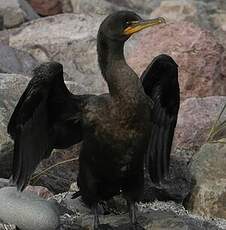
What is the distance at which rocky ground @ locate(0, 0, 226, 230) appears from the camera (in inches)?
240

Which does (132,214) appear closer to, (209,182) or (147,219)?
(147,219)

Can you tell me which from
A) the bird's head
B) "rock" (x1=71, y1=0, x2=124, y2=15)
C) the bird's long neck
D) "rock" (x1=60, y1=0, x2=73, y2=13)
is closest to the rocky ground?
the bird's long neck

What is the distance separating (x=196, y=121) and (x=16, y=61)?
365 centimetres

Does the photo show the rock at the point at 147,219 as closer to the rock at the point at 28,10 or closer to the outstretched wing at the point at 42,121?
→ the outstretched wing at the point at 42,121

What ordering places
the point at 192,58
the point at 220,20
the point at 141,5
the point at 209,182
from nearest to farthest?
the point at 209,182
the point at 192,58
the point at 220,20
the point at 141,5

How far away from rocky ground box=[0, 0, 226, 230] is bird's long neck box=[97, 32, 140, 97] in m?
1.05

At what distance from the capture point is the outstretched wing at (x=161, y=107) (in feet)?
19.5

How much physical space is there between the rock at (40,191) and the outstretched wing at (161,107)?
0.97 m

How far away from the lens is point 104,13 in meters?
15.5

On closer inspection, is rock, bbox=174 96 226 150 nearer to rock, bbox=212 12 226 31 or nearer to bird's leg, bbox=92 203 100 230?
bird's leg, bbox=92 203 100 230

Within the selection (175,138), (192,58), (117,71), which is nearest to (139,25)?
(117,71)

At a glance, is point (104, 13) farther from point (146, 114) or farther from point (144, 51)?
point (146, 114)

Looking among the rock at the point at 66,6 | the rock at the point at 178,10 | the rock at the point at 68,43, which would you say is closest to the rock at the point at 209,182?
the rock at the point at 68,43

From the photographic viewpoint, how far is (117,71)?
5406mm
